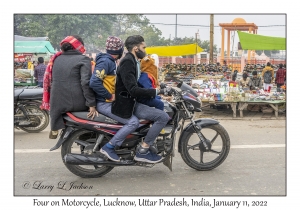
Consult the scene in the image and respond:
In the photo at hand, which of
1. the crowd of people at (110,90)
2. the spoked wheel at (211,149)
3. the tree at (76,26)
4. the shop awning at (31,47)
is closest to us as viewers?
the crowd of people at (110,90)

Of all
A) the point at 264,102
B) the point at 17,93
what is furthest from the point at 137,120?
the point at 264,102

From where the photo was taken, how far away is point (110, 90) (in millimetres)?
4117

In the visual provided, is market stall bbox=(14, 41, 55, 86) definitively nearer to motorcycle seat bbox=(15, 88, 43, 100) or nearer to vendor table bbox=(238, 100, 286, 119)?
motorcycle seat bbox=(15, 88, 43, 100)

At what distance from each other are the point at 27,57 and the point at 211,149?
1821 centimetres

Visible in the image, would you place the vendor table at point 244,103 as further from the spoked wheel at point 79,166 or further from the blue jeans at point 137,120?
the spoked wheel at point 79,166

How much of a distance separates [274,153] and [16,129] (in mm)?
5204

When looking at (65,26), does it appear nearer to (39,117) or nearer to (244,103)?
(244,103)

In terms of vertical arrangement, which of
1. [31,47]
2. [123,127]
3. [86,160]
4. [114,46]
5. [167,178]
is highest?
[31,47]

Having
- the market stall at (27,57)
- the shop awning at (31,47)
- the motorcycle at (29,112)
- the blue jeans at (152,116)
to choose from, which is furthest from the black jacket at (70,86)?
the shop awning at (31,47)

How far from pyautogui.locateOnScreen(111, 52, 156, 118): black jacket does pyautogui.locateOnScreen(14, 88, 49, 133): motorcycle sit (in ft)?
11.7

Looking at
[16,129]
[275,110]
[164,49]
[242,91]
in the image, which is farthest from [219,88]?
[164,49]

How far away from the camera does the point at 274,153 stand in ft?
17.9

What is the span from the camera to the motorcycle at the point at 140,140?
4.15 metres
